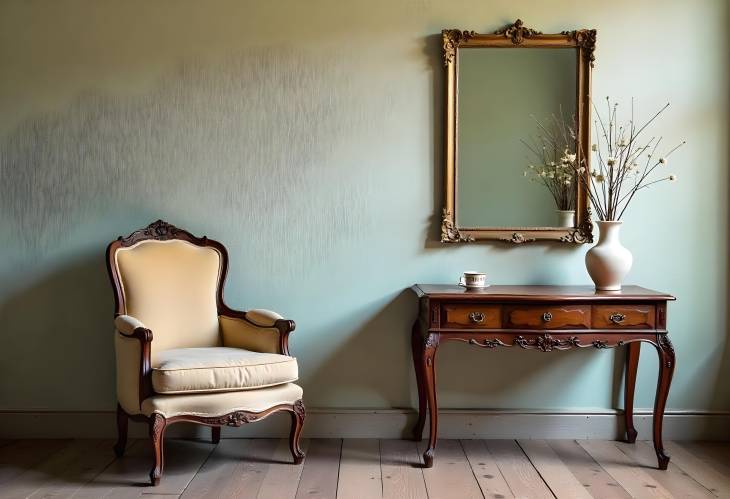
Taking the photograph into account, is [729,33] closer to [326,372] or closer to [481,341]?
[481,341]

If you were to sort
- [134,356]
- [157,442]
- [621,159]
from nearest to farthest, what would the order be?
[157,442]
[134,356]
[621,159]

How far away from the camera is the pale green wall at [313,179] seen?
3.71 meters

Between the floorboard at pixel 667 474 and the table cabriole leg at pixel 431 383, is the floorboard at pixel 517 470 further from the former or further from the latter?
the floorboard at pixel 667 474

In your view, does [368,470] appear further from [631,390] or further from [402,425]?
[631,390]

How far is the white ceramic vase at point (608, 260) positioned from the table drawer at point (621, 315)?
0.56 feet

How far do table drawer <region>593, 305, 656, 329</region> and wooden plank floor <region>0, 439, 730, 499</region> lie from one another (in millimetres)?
615

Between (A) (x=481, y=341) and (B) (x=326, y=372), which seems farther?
(B) (x=326, y=372)

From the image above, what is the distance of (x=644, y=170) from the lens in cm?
372

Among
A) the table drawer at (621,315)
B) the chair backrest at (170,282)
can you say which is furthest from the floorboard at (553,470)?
the chair backrest at (170,282)

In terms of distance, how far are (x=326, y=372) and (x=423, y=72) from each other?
153 centimetres

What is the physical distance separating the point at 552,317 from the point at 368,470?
1.01 metres

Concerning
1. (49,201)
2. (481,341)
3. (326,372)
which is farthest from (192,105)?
(481,341)

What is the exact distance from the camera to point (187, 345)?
350cm

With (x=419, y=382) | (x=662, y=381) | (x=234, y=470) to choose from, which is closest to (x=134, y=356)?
(x=234, y=470)
